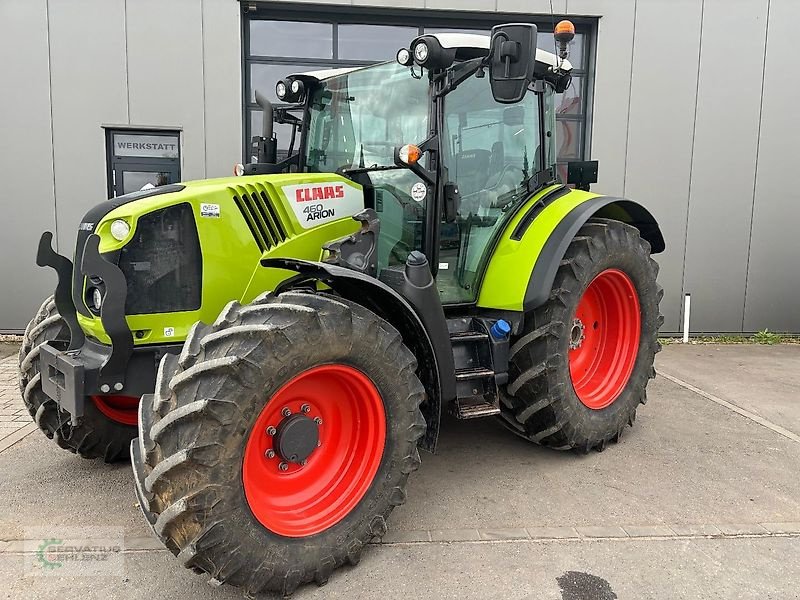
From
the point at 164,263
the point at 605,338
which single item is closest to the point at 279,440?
the point at 164,263

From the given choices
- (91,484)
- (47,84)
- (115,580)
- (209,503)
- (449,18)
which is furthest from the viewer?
(449,18)

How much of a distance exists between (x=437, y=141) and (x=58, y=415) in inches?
103

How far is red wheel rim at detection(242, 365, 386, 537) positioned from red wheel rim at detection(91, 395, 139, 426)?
135 centimetres

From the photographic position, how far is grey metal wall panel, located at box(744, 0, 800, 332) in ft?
26.2

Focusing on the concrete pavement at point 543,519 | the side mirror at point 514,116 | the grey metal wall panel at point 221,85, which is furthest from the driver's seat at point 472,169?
the grey metal wall panel at point 221,85

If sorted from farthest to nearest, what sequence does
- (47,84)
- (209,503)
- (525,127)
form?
(47,84) < (525,127) < (209,503)

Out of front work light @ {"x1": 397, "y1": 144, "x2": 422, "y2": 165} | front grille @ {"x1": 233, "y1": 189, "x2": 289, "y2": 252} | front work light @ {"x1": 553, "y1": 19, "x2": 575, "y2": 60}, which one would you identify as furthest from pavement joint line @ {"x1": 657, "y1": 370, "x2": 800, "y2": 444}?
front grille @ {"x1": 233, "y1": 189, "x2": 289, "y2": 252}

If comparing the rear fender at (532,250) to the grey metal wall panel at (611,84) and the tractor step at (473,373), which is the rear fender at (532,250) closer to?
the tractor step at (473,373)

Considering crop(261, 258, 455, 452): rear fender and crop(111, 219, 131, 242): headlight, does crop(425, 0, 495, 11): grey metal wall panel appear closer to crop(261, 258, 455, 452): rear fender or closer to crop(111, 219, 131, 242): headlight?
crop(261, 258, 455, 452): rear fender

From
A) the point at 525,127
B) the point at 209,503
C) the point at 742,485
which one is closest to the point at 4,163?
the point at 525,127

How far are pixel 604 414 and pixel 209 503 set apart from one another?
109 inches

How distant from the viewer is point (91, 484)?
3.69 metres

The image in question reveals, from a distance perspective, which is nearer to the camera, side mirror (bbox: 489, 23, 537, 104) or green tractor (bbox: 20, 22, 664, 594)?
green tractor (bbox: 20, 22, 664, 594)

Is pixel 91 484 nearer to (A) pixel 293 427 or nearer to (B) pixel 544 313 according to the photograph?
(A) pixel 293 427
